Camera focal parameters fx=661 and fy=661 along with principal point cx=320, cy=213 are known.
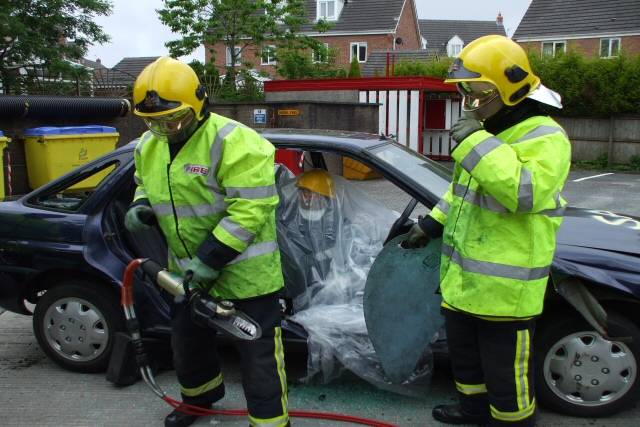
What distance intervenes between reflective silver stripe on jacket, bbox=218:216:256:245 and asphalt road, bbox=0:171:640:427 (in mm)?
1258

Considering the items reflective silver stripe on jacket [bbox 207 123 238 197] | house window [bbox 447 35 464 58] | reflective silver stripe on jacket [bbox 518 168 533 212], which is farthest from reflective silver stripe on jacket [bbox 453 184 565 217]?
house window [bbox 447 35 464 58]

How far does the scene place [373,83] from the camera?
656 inches

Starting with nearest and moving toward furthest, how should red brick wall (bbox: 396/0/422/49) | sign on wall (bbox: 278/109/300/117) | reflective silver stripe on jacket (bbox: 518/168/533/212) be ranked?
Result: reflective silver stripe on jacket (bbox: 518/168/533/212)
sign on wall (bbox: 278/109/300/117)
red brick wall (bbox: 396/0/422/49)

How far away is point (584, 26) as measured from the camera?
30.8 meters

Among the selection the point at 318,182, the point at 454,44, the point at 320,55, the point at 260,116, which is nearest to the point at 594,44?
the point at 320,55

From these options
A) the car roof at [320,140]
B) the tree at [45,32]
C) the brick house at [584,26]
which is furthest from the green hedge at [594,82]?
the car roof at [320,140]

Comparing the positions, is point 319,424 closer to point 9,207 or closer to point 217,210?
point 217,210

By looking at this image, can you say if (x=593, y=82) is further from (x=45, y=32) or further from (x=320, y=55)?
(x=45, y=32)

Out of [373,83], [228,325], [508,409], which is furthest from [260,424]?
[373,83]

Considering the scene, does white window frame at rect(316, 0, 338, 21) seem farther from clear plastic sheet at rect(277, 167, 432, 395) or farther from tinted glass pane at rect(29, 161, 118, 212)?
clear plastic sheet at rect(277, 167, 432, 395)

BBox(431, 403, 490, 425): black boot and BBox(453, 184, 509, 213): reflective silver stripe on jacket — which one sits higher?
BBox(453, 184, 509, 213): reflective silver stripe on jacket

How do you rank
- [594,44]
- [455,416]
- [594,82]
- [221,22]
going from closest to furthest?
[455,416], [594,82], [221,22], [594,44]

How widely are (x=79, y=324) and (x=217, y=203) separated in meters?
1.71

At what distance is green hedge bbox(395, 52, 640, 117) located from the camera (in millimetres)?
17156
